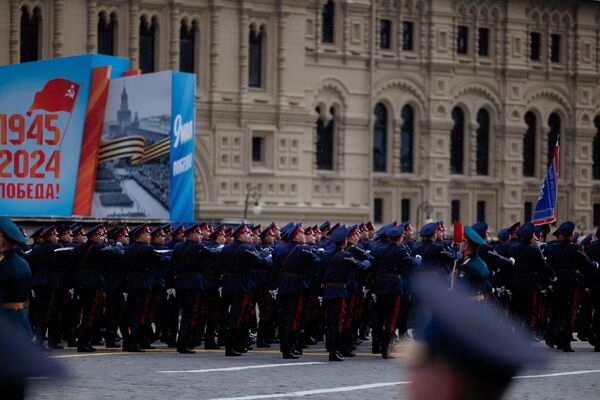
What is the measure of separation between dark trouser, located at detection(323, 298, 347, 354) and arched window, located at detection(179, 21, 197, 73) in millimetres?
30449

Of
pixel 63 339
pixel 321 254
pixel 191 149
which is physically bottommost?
pixel 63 339

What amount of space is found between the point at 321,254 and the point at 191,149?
8964 millimetres

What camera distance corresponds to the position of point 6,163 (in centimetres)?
2723

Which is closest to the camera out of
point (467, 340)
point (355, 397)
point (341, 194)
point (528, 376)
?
point (467, 340)

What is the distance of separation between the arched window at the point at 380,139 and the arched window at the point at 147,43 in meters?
9.66

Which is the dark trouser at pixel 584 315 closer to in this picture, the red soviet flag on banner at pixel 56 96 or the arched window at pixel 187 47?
the red soviet flag on banner at pixel 56 96

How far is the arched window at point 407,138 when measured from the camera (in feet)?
176

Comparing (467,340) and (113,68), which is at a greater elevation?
(113,68)

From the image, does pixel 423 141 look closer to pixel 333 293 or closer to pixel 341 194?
pixel 341 194

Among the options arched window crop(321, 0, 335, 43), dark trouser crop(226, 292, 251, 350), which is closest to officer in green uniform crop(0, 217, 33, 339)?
dark trouser crop(226, 292, 251, 350)

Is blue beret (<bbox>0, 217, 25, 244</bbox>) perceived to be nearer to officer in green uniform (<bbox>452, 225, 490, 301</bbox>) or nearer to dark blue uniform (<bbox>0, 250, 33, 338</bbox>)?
dark blue uniform (<bbox>0, 250, 33, 338</bbox>)

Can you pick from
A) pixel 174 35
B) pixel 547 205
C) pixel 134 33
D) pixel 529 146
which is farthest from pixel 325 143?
pixel 547 205

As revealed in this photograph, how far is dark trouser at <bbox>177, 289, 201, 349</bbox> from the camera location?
746 inches

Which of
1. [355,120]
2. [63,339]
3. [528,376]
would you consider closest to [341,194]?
[355,120]
